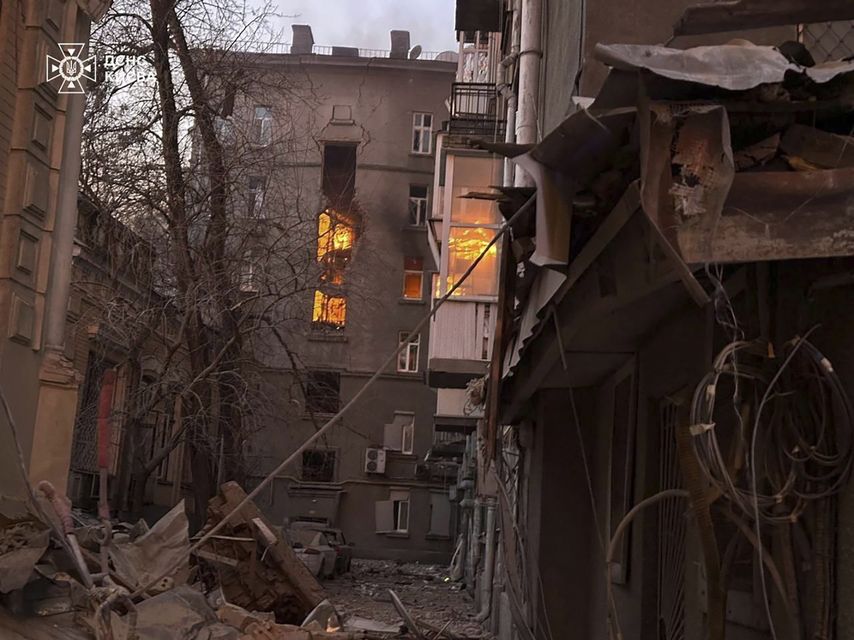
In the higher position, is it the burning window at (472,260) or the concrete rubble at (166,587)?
the burning window at (472,260)

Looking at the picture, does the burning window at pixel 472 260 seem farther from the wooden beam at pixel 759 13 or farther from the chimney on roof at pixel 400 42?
the chimney on roof at pixel 400 42

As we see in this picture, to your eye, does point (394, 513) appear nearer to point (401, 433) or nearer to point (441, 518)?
point (441, 518)

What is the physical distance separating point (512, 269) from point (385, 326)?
30385mm

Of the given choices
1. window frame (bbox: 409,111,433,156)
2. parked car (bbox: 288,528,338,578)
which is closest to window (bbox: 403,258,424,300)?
window frame (bbox: 409,111,433,156)

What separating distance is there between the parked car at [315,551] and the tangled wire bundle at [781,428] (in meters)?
18.4

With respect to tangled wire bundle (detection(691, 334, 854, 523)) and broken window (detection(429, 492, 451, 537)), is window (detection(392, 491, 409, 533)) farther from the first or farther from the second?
tangled wire bundle (detection(691, 334, 854, 523))

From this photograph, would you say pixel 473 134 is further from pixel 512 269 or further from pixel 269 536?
pixel 512 269

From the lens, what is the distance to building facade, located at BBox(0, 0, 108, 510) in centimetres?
963

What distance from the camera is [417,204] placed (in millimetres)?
37938

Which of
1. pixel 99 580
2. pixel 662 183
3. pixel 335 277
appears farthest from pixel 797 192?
pixel 335 277

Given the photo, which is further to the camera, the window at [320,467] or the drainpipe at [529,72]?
the window at [320,467]

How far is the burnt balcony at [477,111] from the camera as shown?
18609 mm

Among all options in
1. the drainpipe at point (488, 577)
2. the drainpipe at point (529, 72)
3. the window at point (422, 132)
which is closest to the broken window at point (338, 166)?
the window at point (422, 132)

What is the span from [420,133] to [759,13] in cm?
3482
